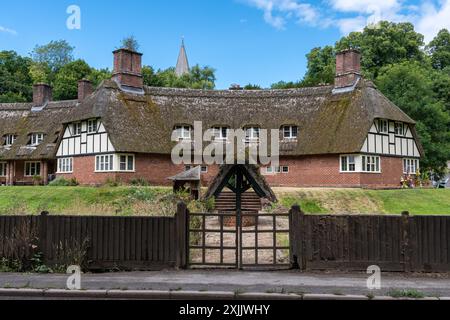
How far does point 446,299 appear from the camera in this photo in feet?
30.1

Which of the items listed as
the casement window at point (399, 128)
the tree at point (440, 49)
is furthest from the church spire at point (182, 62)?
the casement window at point (399, 128)

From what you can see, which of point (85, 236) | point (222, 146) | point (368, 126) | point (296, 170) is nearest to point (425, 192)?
point (368, 126)

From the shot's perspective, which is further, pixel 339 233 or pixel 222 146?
pixel 222 146

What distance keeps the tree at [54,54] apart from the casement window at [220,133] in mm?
53874

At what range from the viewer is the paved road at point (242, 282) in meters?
9.97

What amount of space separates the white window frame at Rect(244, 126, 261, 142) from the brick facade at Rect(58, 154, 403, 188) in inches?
118

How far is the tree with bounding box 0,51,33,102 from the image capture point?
6704 cm

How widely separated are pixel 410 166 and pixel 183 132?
19.6 metres

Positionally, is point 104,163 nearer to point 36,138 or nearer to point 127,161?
point 127,161

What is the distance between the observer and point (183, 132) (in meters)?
37.9

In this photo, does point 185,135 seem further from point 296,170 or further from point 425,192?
point 425,192

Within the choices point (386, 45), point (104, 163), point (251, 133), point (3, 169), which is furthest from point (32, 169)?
point (386, 45)

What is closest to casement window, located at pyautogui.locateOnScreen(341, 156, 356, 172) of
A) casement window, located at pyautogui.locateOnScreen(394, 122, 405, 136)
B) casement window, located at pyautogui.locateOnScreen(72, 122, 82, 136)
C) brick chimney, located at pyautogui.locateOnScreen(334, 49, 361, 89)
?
casement window, located at pyautogui.locateOnScreen(394, 122, 405, 136)
